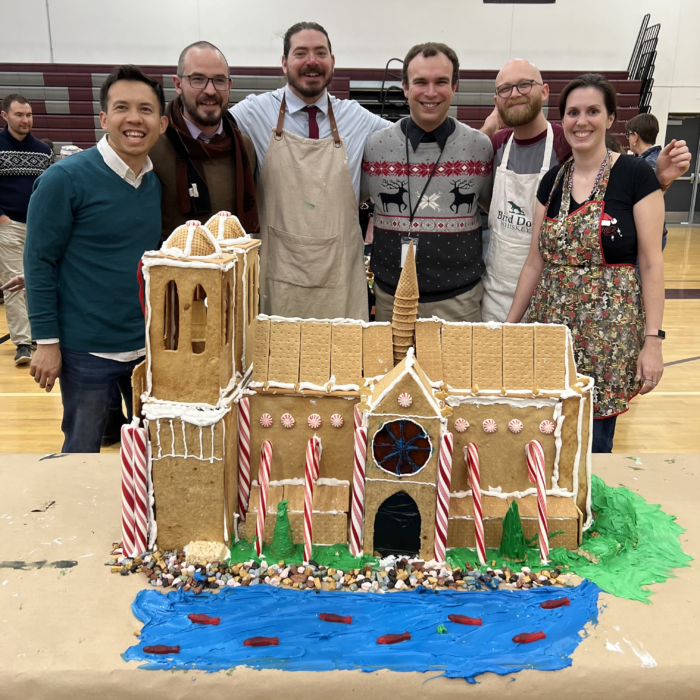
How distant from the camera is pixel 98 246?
2.28 metres

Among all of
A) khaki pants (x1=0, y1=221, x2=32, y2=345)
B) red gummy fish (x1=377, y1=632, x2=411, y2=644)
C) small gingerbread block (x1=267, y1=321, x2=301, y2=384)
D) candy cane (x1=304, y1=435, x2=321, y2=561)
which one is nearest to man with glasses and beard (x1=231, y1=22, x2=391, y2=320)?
small gingerbread block (x1=267, y1=321, x2=301, y2=384)

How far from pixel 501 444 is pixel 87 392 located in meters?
1.54

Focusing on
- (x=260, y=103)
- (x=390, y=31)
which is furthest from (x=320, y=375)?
(x=390, y=31)

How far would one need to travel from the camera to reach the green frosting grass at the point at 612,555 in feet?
5.81

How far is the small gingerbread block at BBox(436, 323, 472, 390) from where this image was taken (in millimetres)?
1916

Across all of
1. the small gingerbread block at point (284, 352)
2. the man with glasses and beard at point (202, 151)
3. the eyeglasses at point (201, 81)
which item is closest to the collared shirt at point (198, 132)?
the man with glasses and beard at point (202, 151)

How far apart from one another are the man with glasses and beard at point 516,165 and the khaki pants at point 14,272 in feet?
13.2

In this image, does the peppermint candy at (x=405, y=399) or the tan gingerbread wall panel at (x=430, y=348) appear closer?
the peppermint candy at (x=405, y=399)

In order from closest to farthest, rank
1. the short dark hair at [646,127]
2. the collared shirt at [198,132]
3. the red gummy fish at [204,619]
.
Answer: the red gummy fish at [204,619], the collared shirt at [198,132], the short dark hair at [646,127]

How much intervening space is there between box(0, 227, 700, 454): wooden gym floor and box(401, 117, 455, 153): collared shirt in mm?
2302

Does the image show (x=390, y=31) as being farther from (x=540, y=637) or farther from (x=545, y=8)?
(x=540, y=637)

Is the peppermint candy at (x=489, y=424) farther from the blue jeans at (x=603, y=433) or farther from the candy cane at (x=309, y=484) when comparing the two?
the blue jeans at (x=603, y=433)

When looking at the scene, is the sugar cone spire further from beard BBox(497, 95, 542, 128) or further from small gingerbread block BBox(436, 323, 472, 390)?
beard BBox(497, 95, 542, 128)

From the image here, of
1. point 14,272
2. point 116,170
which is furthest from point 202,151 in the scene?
point 14,272
